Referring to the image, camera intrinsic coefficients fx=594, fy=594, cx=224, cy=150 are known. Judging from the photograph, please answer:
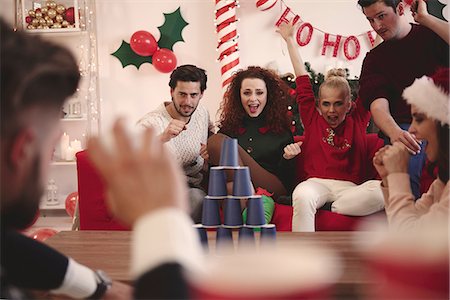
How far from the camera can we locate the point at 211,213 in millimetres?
1665

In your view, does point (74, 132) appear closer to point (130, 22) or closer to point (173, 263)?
point (130, 22)

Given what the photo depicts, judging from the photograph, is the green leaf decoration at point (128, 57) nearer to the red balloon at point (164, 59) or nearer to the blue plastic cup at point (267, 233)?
the red balloon at point (164, 59)

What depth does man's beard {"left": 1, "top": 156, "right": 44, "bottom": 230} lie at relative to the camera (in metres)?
0.53

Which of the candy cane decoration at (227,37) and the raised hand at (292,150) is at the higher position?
the candy cane decoration at (227,37)

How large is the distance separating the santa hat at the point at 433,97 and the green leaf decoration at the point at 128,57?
4.10m

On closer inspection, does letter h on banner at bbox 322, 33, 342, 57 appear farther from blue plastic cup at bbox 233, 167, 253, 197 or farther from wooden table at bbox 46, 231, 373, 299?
blue plastic cup at bbox 233, 167, 253, 197

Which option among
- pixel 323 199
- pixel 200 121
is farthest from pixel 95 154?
pixel 200 121

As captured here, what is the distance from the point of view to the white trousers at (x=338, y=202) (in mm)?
2666

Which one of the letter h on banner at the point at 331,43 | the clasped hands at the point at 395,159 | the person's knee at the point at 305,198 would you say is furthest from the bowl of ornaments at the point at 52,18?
the clasped hands at the point at 395,159

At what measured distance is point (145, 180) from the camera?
0.46 meters

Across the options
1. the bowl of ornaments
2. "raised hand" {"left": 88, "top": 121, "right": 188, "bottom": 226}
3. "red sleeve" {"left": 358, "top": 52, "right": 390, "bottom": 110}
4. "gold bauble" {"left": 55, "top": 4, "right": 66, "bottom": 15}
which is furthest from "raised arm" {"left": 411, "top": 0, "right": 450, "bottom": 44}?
"gold bauble" {"left": 55, "top": 4, "right": 66, "bottom": 15}

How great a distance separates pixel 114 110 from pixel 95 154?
485cm

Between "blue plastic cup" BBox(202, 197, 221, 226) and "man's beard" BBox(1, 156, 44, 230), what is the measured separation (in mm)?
1071

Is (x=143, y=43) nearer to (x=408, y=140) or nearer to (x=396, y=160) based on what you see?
(x=408, y=140)
